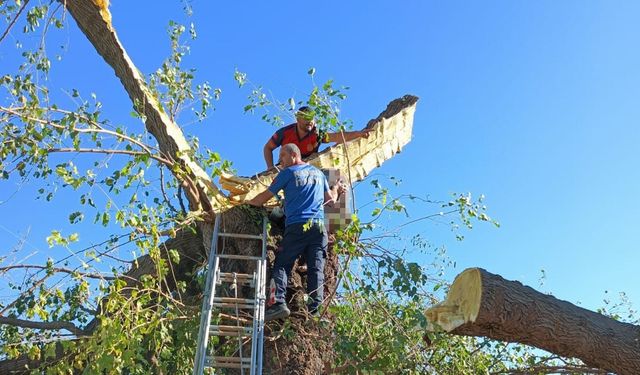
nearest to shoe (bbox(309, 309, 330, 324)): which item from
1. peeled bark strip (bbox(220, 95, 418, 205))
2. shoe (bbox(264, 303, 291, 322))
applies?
shoe (bbox(264, 303, 291, 322))

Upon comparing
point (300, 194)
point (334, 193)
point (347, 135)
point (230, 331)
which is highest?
point (347, 135)

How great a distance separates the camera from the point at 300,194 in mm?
4523

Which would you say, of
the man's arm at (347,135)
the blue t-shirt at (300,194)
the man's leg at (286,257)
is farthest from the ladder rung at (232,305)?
the man's arm at (347,135)

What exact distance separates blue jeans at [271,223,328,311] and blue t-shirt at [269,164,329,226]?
0.07 meters

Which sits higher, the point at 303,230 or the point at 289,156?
the point at 289,156

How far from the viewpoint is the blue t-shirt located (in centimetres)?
452

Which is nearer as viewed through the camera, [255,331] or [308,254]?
[255,331]

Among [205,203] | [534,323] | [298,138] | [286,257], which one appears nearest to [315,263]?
[286,257]

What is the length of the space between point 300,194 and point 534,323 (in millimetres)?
1735

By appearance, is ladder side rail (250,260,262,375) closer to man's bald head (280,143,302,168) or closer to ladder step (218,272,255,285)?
ladder step (218,272,255,285)

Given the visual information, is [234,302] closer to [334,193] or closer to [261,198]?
[261,198]

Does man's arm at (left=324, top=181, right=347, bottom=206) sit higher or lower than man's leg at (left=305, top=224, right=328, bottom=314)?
higher

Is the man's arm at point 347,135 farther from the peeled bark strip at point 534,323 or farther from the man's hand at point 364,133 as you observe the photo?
the peeled bark strip at point 534,323

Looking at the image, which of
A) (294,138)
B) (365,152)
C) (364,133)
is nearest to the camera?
(294,138)
